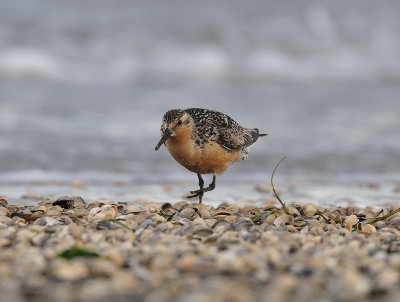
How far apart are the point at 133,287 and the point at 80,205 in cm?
311

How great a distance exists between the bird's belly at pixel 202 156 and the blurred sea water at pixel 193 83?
2053mm

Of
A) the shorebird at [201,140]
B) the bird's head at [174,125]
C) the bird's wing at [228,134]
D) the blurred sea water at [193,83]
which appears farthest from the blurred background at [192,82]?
the bird's head at [174,125]

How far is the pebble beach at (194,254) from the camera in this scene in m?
3.39

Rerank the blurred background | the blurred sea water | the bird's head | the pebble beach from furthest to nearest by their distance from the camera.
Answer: the blurred background, the blurred sea water, the bird's head, the pebble beach

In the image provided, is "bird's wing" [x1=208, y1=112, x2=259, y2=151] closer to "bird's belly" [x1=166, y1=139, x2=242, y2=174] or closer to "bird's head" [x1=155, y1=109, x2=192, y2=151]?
"bird's belly" [x1=166, y1=139, x2=242, y2=174]

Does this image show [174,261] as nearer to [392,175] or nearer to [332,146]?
[392,175]

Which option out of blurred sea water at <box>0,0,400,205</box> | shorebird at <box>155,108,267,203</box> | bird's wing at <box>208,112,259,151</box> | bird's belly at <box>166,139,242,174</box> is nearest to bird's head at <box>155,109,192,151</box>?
shorebird at <box>155,108,267,203</box>

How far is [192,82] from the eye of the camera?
20.4 meters

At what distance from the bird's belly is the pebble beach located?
969mm

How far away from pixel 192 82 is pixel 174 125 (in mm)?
13395

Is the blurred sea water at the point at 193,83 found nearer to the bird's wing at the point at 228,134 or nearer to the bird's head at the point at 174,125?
the bird's wing at the point at 228,134

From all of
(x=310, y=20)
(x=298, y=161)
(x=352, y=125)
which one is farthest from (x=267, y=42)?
(x=298, y=161)

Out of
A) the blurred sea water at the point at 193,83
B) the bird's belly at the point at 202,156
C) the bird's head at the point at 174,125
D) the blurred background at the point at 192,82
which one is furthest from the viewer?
the blurred background at the point at 192,82

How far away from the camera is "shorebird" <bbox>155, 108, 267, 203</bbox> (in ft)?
23.6
